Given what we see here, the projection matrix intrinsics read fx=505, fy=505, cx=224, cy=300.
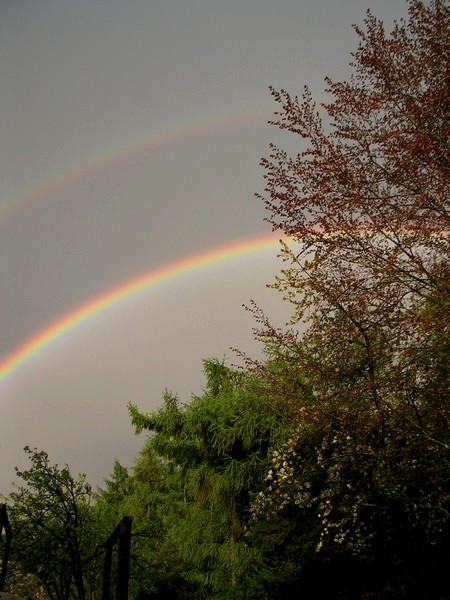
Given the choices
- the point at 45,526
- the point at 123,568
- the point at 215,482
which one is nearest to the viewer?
the point at 123,568

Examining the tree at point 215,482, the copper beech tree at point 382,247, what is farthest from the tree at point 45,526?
the copper beech tree at point 382,247

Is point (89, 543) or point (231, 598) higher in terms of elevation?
point (89, 543)

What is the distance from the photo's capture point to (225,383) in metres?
21.7

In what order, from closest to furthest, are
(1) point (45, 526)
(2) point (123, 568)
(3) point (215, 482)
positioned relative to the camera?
(2) point (123, 568), (1) point (45, 526), (3) point (215, 482)

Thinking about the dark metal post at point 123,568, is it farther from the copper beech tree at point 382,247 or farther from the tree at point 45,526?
the tree at point 45,526

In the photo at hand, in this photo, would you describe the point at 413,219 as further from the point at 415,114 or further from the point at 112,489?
the point at 112,489

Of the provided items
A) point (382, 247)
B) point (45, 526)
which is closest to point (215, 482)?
point (45, 526)

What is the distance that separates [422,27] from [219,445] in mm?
13623

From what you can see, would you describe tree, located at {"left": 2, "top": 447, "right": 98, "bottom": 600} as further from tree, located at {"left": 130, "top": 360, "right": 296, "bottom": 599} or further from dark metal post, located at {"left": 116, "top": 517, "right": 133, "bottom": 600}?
dark metal post, located at {"left": 116, "top": 517, "right": 133, "bottom": 600}

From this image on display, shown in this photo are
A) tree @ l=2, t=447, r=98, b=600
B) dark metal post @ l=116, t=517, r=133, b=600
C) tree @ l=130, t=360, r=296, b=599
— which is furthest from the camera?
tree @ l=130, t=360, r=296, b=599

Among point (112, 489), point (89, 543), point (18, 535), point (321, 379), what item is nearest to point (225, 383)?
point (89, 543)

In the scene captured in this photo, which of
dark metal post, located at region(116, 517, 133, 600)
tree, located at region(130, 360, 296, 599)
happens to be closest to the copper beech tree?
dark metal post, located at region(116, 517, 133, 600)

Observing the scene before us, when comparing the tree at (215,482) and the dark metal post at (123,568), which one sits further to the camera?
the tree at (215,482)

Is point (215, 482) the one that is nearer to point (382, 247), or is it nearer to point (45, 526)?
point (45, 526)
